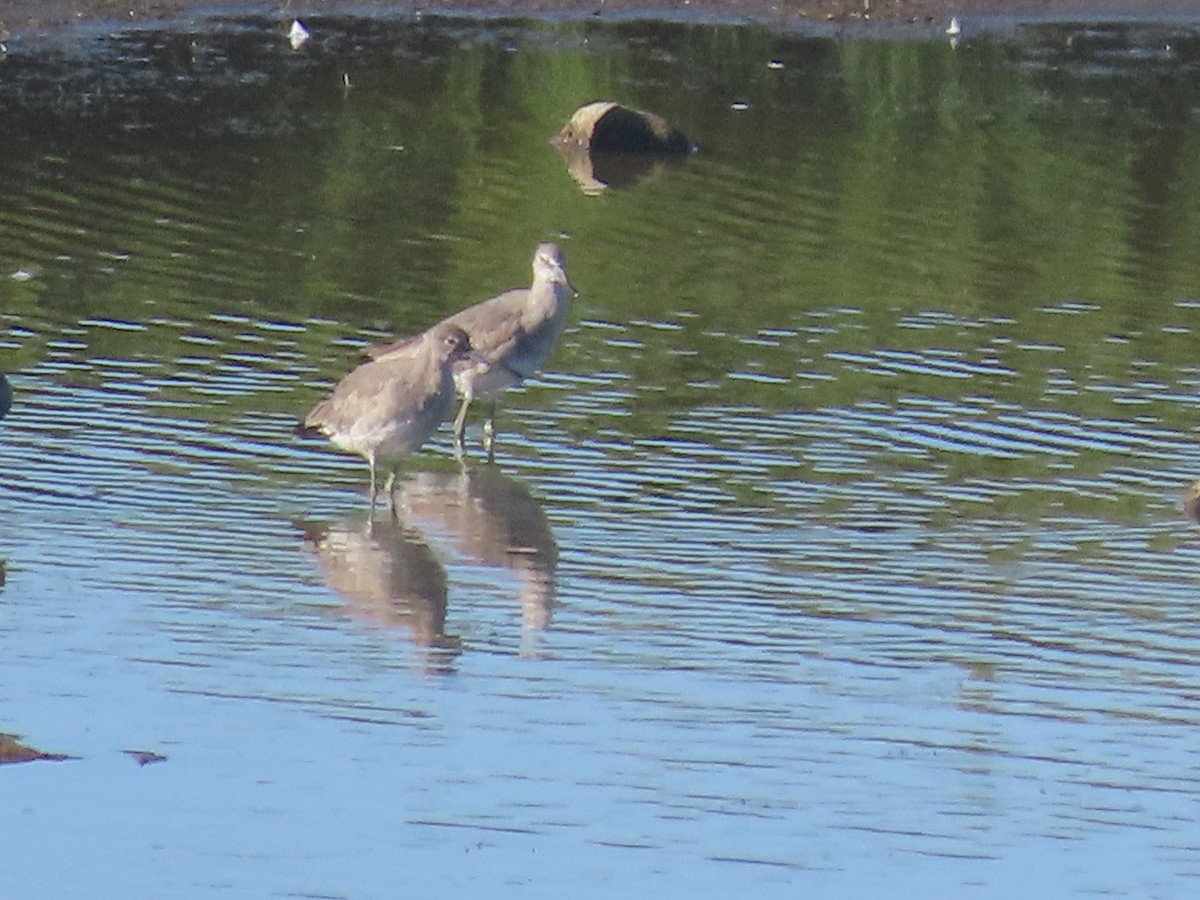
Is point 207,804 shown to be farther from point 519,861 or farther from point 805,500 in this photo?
point 805,500

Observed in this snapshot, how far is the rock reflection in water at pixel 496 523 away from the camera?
10.1 meters

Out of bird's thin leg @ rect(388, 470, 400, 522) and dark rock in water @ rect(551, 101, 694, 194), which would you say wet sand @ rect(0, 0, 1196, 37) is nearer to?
dark rock in water @ rect(551, 101, 694, 194)

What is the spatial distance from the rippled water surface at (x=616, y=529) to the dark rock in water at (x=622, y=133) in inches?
14.6

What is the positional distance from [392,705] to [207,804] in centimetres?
102

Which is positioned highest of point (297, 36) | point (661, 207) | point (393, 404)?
point (297, 36)

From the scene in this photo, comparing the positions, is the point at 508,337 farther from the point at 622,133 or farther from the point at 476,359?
the point at 622,133

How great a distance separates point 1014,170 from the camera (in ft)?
66.6

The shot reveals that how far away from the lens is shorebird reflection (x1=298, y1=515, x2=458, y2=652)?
971 cm

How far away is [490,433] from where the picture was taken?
41.2 ft

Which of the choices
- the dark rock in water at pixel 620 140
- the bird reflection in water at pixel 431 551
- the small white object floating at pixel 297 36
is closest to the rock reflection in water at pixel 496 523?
the bird reflection in water at pixel 431 551

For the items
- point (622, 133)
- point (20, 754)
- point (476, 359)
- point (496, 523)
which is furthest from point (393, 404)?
point (622, 133)

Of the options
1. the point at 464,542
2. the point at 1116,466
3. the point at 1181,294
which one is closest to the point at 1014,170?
the point at 1181,294

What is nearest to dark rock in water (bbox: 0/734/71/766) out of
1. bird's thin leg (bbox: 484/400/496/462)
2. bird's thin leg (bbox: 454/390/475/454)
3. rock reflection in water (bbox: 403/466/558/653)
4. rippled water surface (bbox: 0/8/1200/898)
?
rippled water surface (bbox: 0/8/1200/898)

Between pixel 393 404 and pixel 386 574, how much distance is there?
127 cm
